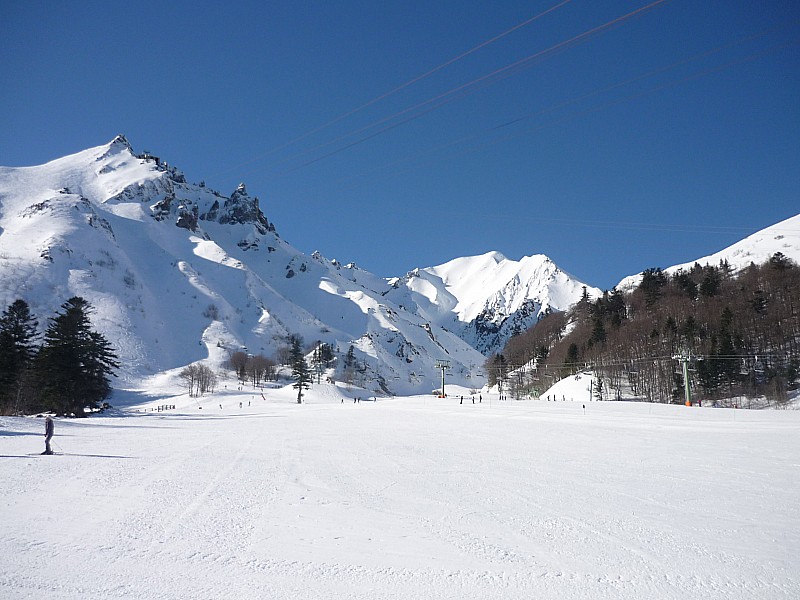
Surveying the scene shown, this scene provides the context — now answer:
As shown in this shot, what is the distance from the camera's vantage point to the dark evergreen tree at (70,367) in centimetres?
3844

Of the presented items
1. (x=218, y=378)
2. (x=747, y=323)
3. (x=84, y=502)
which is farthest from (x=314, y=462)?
(x=218, y=378)

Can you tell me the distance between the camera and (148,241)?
195375 millimetres

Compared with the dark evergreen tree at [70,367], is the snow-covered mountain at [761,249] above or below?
above

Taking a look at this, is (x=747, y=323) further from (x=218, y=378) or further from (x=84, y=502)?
(x=218, y=378)

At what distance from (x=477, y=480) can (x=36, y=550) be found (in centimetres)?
919

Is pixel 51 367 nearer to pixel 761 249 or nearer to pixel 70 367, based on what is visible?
pixel 70 367

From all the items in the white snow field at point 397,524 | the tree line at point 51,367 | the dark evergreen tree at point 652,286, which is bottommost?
the white snow field at point 397,524

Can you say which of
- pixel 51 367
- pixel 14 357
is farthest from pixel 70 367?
pixel 14 357

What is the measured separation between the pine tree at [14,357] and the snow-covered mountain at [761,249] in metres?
126

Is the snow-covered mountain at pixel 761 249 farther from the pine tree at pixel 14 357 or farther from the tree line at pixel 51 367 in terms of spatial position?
the pine tree at pixel 14 357

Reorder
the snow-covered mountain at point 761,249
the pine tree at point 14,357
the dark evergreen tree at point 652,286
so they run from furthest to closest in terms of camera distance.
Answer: the snow-covered mountain at point 761,249 < the dark evergreen tree at point 652,286 < the pine tree at point 14,357

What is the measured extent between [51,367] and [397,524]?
134 ft

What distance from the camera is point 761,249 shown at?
13025 cm

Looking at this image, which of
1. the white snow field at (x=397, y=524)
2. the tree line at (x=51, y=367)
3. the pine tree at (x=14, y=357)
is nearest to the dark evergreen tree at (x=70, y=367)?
the tree line at (x=51, y=367)
